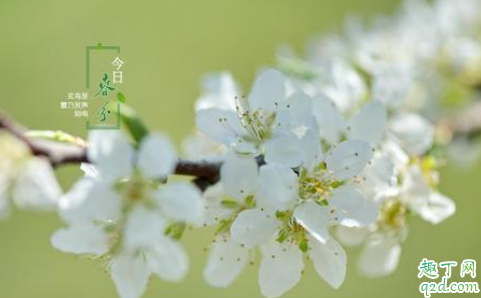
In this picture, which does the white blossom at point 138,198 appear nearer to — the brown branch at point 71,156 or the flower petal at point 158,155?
the flower petal at point 158,155

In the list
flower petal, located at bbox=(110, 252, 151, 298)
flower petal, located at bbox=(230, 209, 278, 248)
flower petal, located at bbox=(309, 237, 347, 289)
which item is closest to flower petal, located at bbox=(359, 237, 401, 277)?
flower petal, located at bbox=(309, 237, 347, 289)

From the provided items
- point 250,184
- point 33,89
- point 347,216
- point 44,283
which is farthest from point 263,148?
point 33,89

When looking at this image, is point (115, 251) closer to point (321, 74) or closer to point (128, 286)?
point (128, 286)

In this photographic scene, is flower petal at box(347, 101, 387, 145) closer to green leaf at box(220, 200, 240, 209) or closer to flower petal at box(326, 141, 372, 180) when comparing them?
flower petal at box(326, 141, 372, 180)

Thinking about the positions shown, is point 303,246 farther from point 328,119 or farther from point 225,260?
point 328,119

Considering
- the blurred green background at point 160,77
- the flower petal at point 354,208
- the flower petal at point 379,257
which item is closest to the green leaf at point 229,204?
the flower petal at point 354,208

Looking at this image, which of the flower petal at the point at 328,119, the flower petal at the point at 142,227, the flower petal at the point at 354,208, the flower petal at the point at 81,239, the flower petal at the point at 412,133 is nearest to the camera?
the flower petal at the point at 142,227

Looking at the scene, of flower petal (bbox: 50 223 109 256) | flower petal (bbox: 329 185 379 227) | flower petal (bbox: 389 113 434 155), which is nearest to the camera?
flower petal (bbox: 50 223 109 256)
